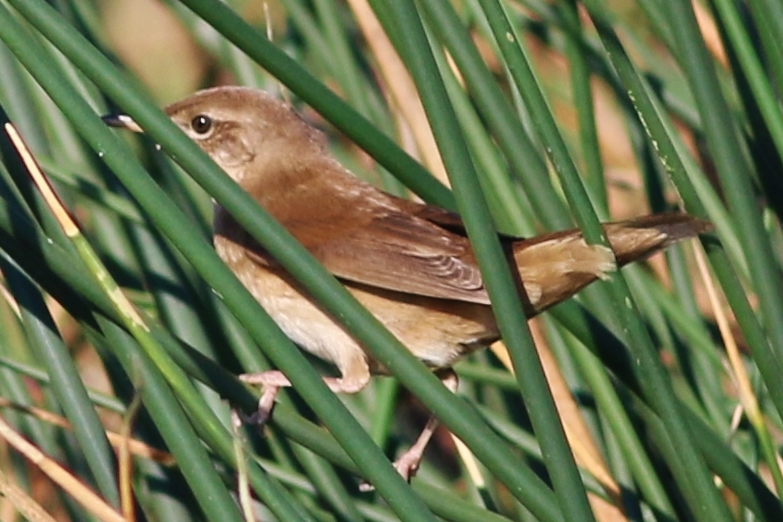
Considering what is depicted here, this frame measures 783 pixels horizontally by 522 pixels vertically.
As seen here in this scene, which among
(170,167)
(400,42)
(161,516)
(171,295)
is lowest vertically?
(161,516)

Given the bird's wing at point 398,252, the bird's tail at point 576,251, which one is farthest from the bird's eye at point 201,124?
the bird's tail at point 576,251

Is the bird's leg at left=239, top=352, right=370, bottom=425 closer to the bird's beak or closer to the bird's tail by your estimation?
the bird's tail

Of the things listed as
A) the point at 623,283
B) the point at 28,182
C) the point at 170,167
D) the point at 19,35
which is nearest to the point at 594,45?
the point at 170,167

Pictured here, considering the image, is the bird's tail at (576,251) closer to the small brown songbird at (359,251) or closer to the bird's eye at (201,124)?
the small brown songbird at (359,251)

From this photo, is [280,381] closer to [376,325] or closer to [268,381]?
[268,381]

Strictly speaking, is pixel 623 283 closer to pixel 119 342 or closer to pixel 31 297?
pixel 119 342

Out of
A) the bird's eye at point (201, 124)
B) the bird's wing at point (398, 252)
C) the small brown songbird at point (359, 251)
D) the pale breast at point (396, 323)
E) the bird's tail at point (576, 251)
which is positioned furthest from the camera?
the bird's eye at point (201, 124)

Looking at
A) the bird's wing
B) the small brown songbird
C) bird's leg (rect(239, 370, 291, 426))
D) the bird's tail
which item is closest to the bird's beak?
the small brown songbird

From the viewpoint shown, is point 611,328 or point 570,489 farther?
point 611,328
